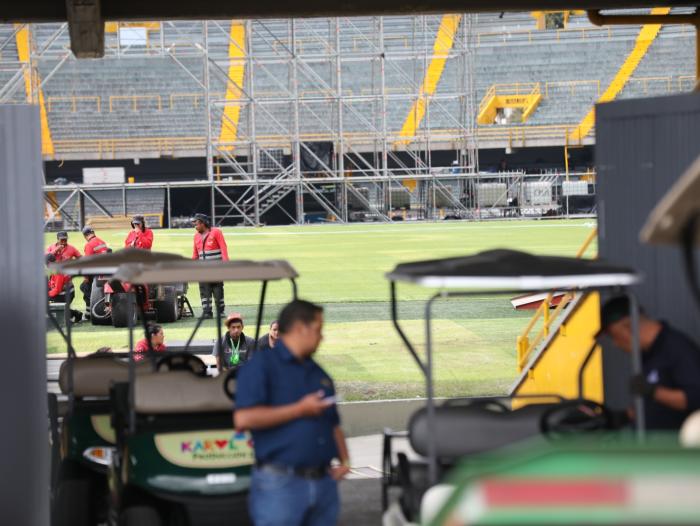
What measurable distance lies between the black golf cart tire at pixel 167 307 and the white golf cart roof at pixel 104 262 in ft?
44.3

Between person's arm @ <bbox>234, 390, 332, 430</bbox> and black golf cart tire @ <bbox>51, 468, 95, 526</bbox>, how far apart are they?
2.62 m

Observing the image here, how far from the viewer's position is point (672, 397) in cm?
623

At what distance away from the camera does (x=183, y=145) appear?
62.7m

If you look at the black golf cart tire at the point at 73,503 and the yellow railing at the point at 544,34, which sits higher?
the yellow railing at the point at 544,34

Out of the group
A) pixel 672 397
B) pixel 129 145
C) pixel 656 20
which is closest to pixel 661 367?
pixel 672 397

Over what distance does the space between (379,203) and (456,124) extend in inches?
300

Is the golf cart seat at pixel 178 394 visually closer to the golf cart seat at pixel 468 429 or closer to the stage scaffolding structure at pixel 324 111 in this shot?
the golf cart seat at pixel 468 429

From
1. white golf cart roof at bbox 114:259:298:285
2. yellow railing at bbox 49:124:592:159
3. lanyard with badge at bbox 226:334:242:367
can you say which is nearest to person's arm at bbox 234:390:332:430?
white golf cart roof at bbox 114:259:298:285

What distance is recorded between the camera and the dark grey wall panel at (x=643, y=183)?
8344 millimetres

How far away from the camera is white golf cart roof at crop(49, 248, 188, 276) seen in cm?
944

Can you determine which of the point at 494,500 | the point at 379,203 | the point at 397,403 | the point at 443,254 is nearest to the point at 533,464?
the point at 494,500

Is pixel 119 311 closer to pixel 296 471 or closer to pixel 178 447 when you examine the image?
pixel 178 447

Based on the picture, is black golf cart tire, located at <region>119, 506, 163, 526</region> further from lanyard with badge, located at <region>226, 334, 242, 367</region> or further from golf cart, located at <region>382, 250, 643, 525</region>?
lanyard with badge, located at <region>226, 334, 242, 367</region>

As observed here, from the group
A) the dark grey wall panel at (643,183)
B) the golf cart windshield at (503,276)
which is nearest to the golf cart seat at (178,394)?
the golf cart windshield at (503,276)
